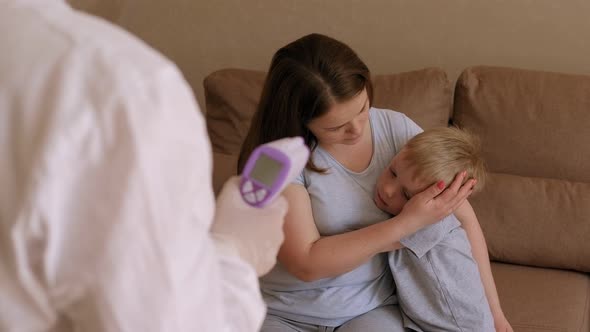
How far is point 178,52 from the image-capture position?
2953mm

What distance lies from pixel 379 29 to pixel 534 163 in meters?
0.76

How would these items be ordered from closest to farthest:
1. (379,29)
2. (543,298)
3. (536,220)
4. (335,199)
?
(335,199), (543,298), (536,220), (379,29)

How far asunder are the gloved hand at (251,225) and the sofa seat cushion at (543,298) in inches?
43.5

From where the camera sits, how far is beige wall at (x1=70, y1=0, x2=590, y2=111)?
8.18ft

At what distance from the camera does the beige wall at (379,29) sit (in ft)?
8.18

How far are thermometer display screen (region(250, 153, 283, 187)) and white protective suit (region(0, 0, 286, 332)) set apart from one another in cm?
31

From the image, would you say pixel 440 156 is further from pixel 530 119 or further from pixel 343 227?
pixel 530 119

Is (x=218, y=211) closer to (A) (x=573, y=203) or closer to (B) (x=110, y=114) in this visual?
(B) (x=110, y=114)

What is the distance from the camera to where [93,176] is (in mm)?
745

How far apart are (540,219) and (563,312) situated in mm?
296

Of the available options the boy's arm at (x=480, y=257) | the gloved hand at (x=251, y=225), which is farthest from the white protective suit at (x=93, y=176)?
the boy's arm at (x=480, y=257)

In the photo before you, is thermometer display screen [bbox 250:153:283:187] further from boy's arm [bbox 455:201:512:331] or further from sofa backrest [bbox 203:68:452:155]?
sofa backrest [bbox 203:68:452:155]

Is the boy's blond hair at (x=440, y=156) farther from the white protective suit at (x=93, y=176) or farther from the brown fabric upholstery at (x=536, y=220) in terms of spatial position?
the white protective suit at (x=93, y=176)

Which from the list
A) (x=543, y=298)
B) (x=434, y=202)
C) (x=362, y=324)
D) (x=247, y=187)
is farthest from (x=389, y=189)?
(x=543, y=298)
